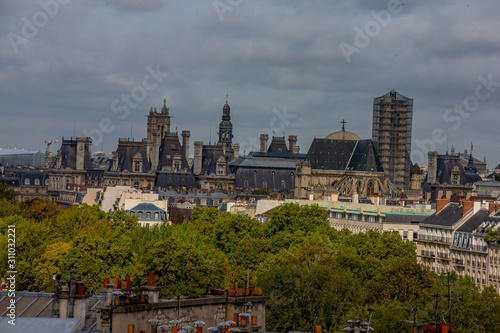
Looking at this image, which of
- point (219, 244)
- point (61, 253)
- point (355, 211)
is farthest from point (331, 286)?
point (355, 211)

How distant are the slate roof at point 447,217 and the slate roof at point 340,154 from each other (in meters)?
96.4

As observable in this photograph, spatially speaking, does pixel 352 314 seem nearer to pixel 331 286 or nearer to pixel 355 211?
pixel 331 286

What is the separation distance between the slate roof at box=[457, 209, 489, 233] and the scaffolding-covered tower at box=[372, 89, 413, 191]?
101374mm

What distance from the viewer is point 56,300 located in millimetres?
35375

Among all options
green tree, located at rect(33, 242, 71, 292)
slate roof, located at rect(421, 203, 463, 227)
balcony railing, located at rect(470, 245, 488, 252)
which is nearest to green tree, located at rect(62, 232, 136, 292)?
green tree, located at rect(33, 242, 71, 292)

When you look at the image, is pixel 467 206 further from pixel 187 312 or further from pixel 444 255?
pixel 187 312

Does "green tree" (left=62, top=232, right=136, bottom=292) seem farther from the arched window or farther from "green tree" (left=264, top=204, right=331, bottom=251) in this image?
the arched window

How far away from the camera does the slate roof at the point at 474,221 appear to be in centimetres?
8381

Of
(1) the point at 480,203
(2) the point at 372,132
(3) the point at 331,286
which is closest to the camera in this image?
(3) the point at 331,286

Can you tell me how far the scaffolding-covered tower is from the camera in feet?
616

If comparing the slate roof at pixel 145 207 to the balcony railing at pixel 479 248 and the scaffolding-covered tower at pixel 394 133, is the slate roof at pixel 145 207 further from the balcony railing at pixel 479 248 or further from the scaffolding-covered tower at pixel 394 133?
the scaffolding-covered tower at pixel 394 133

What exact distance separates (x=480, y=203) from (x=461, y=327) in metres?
38.8

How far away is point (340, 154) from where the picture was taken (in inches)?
7756

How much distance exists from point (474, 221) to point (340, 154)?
111944 millimetres
